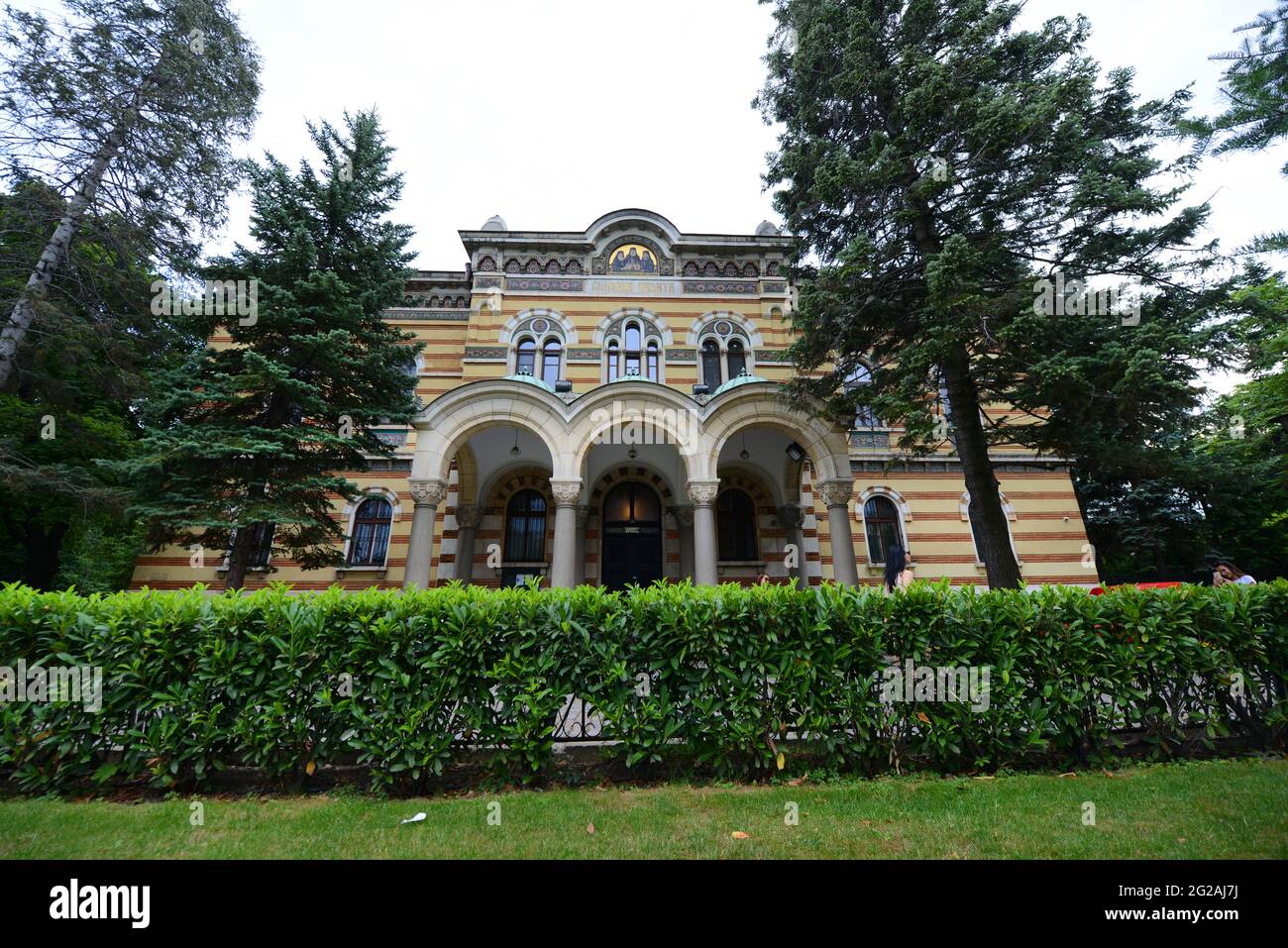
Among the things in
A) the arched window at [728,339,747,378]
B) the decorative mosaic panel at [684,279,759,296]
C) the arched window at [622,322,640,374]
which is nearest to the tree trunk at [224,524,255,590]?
the arched window at [622,322,640,374]

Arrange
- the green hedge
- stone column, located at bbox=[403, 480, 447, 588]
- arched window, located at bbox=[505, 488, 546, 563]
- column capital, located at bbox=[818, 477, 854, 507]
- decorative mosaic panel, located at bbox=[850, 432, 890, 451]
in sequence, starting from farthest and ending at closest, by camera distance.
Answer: decorative mosaic panel, located at bbox=[850, 432, 890, 451], arched window, located at bbox=[505, 488, 546, 563], column capital, located at bbox=[818, 477, 854, 507], stone column, located at bbox=[403, 480, 447, 588], the green hedge

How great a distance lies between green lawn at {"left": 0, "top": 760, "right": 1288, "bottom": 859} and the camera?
337 centimetres

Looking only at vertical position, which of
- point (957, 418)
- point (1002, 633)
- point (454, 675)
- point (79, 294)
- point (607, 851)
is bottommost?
point (607, 851)

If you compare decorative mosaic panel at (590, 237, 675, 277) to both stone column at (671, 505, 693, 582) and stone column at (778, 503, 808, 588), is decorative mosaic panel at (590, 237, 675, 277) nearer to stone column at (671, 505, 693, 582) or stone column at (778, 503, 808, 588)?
stone column at (671, 505, 693, 582)

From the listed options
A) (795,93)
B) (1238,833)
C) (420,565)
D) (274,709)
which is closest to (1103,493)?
(795,93)

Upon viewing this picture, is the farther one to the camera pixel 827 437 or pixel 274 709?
pixel 827 437

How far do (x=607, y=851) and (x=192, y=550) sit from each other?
52.4 feet

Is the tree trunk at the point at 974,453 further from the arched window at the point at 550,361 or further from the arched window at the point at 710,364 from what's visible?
the arched window at the point at 550,361

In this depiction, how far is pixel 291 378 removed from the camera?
9164mm

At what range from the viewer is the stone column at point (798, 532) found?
1412 cm

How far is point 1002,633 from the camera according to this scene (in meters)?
5.14

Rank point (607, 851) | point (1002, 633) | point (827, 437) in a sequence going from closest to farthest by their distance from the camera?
point (607, 851) → point (1002, 633) → point (827, 437)

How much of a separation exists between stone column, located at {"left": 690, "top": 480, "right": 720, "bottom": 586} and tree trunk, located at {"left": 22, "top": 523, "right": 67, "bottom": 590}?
1756 cm

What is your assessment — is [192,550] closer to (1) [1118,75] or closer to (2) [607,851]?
(2) [607,851]
